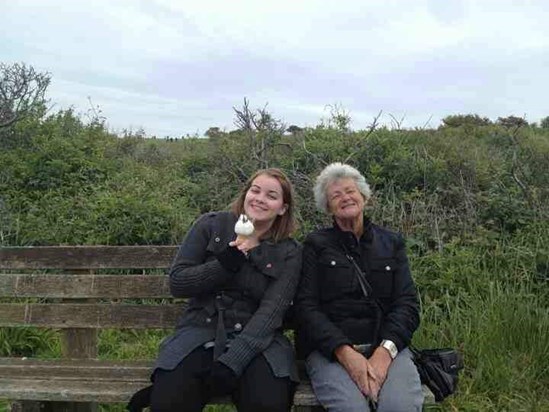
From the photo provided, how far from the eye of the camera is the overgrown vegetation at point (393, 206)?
4.35m

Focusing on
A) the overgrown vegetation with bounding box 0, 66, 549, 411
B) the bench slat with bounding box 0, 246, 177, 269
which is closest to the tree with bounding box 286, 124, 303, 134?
the overgrown vegetation with bounding box 0, 66, 549, 411

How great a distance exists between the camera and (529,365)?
4.18 m

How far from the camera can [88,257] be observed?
4.09m

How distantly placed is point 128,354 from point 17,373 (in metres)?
1.19

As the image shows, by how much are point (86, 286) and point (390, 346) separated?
184 centimetres

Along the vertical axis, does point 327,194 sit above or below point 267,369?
above

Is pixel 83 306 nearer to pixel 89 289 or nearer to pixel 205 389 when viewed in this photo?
pixel 89 289

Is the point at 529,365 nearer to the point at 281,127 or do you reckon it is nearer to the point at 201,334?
the point at 201,334

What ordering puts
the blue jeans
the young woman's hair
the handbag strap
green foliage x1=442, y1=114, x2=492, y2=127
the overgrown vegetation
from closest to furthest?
the blue jeans < the handbag strap < the young woman's hair < the overgrown vegetation < green foliage x1=442, y1=114, x2=492, y2=127

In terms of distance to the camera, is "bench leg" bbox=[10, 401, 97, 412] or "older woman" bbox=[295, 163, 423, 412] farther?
"bench leg" bbox=[10, 401, 97, 412]

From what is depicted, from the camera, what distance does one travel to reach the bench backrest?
3.91 m

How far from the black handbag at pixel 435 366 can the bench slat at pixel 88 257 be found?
118cm

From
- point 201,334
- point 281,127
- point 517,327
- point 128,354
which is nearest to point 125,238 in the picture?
point 128,354

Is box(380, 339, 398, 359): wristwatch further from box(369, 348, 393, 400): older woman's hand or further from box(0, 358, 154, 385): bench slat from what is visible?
box(0, 358, 154, 385): bench slat
